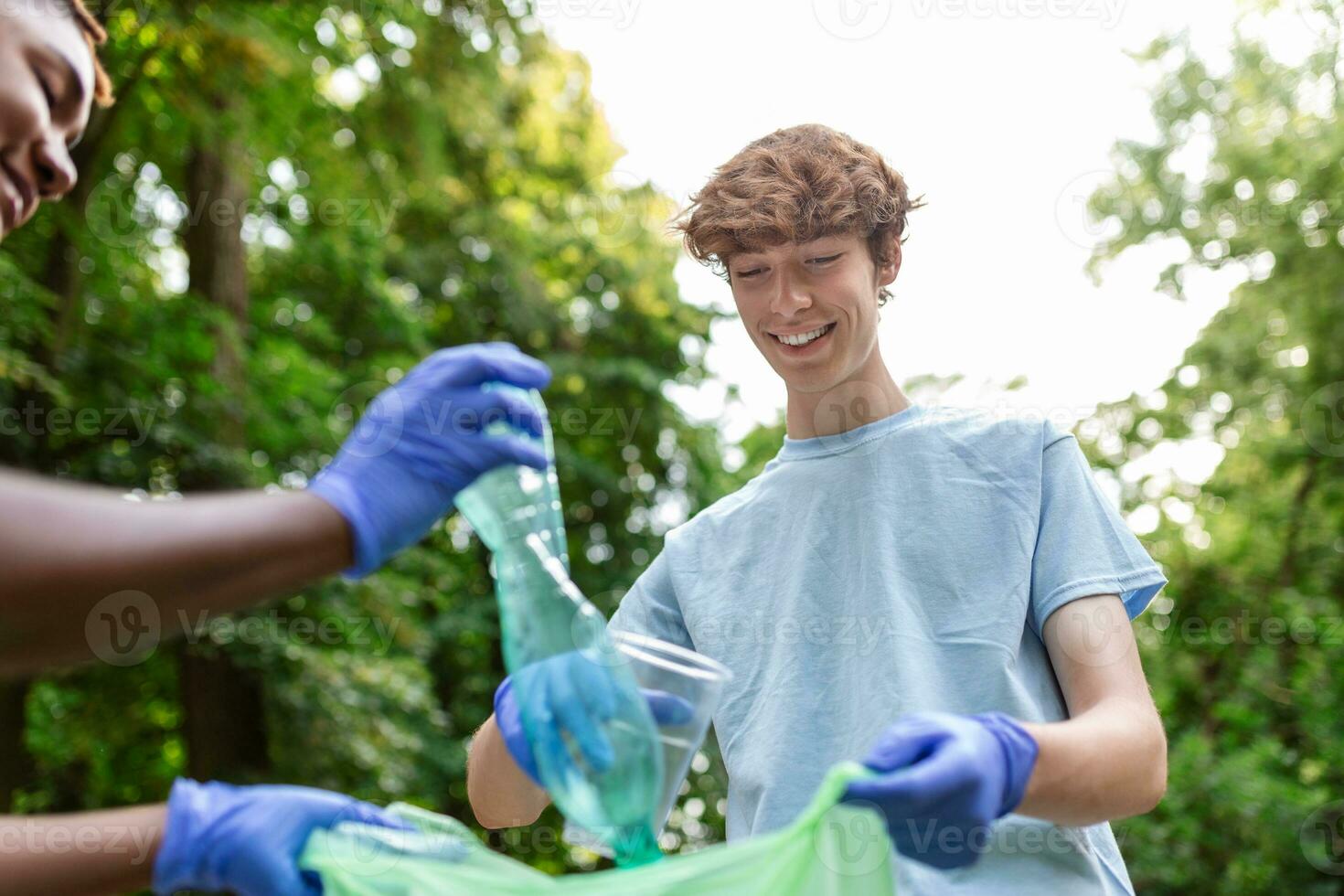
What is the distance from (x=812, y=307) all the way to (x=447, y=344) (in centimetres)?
1000

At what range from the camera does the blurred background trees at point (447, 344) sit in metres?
7.30

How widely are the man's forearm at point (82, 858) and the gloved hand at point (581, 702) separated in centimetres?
56

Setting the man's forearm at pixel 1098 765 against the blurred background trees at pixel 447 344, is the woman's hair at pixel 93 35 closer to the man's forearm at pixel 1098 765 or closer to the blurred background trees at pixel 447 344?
the man's forearm at pixel 1098 765

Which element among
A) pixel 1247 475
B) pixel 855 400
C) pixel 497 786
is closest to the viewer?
pixel 497 786

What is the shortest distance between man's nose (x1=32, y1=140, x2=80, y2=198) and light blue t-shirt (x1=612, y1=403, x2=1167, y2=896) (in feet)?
3.80

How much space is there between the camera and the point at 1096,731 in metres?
1.52

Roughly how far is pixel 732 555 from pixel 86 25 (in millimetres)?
1244

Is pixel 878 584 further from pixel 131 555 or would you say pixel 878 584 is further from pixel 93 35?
pixel 93 35

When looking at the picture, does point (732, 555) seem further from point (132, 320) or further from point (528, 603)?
point (132, 320)

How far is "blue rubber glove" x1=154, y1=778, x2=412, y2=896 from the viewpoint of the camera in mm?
1451

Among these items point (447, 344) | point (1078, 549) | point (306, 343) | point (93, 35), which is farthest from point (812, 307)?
point (447, 344)

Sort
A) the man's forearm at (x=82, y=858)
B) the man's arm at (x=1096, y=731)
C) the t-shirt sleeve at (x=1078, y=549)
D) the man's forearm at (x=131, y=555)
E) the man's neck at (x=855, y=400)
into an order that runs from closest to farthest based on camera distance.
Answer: the man's forearm at (x=131, y=555), the man's arm at (x=1096, y=731), the man's forearm at (x=82, y=858), the t-shirt sleeve at (x=1078, y=549), the man's neck at (x=855, y=400)

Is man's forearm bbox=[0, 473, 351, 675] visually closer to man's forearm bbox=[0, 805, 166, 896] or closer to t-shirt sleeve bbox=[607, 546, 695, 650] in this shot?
man's forearm bbox=[0, 805, 166, 896]

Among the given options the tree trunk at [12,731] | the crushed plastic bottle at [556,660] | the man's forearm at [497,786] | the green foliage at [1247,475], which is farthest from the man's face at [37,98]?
the green foliage at [1247,475]
